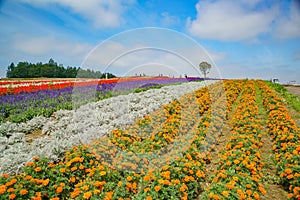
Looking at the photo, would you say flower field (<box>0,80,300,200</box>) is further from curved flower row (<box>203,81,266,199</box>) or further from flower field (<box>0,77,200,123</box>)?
flower field (<box>0,77,200,123</box>)

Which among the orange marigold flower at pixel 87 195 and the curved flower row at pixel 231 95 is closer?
the orange marigold flower at pixel 87 195

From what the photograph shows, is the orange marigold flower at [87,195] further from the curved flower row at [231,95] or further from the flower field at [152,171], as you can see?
the curved flower row at [231,95]

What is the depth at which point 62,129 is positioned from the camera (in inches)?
252

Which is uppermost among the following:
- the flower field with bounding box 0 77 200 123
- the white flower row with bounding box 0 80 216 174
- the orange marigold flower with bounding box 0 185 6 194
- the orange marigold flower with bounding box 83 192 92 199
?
the flower field with bounding box 0 77 200 123

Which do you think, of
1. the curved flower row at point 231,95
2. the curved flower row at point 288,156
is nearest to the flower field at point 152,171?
the curved flower row at point 288,156

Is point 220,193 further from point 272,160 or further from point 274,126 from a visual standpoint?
point 274,126

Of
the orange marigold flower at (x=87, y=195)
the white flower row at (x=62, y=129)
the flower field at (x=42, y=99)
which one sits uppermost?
the flower field at (x=42, y=99)

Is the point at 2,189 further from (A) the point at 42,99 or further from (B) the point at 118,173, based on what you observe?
(A) the point at 42,99

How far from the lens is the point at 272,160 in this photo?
538cm

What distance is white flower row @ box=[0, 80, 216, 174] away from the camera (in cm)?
443

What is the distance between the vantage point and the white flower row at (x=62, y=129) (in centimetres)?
443

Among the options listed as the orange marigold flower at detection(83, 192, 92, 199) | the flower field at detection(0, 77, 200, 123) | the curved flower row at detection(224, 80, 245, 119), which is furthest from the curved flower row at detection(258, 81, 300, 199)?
the flower field at detection(0, 77, 200, 123)

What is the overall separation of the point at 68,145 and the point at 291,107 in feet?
38.3

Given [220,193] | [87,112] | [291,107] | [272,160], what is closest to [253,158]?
[272,160]
